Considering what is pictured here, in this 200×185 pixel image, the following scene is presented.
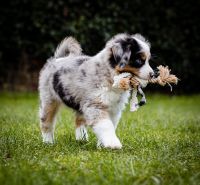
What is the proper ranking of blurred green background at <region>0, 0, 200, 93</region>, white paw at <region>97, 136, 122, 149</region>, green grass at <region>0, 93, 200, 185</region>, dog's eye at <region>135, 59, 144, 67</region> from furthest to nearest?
1. blurred green background at <region>0, 0, 200, 93</region>
2. dog's eye at <region>135, 59, 144, 67</region>
3. white paw at <region>97, 136, 122, 149</region>
4. green grass at <region>0, 93, 200, 185</region>

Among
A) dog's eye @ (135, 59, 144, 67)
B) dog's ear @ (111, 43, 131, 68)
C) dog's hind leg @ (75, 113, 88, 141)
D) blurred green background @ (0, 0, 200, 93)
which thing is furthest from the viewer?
blurred green background @ (0, 0, 200, 93)

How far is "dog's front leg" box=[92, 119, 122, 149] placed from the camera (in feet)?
16.6

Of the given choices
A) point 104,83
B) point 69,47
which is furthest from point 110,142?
point 69,47

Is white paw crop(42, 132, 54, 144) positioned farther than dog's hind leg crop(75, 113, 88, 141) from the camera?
No

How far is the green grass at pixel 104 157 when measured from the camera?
3828 millimetres

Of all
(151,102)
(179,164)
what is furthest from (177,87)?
(179,164)

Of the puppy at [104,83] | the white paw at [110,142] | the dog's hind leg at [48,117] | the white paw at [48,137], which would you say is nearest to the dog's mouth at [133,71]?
the puppy at [104,83]

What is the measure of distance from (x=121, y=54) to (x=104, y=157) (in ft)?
3.80

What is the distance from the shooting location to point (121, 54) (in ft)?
17.1

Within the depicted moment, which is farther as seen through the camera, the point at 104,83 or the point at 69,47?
the point at 69,47

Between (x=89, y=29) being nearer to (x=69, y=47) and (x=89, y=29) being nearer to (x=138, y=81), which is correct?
(x=69, y=47)

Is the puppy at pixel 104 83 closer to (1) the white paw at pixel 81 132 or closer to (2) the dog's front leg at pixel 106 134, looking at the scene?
(2) the dog's front leg at pixel 106 134

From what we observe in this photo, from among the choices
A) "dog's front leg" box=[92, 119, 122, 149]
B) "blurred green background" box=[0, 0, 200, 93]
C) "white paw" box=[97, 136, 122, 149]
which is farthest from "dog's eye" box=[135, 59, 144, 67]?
"blurred green background" box=[0, 0, 200, 93]

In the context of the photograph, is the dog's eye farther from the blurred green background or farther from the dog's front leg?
the blurred green background
